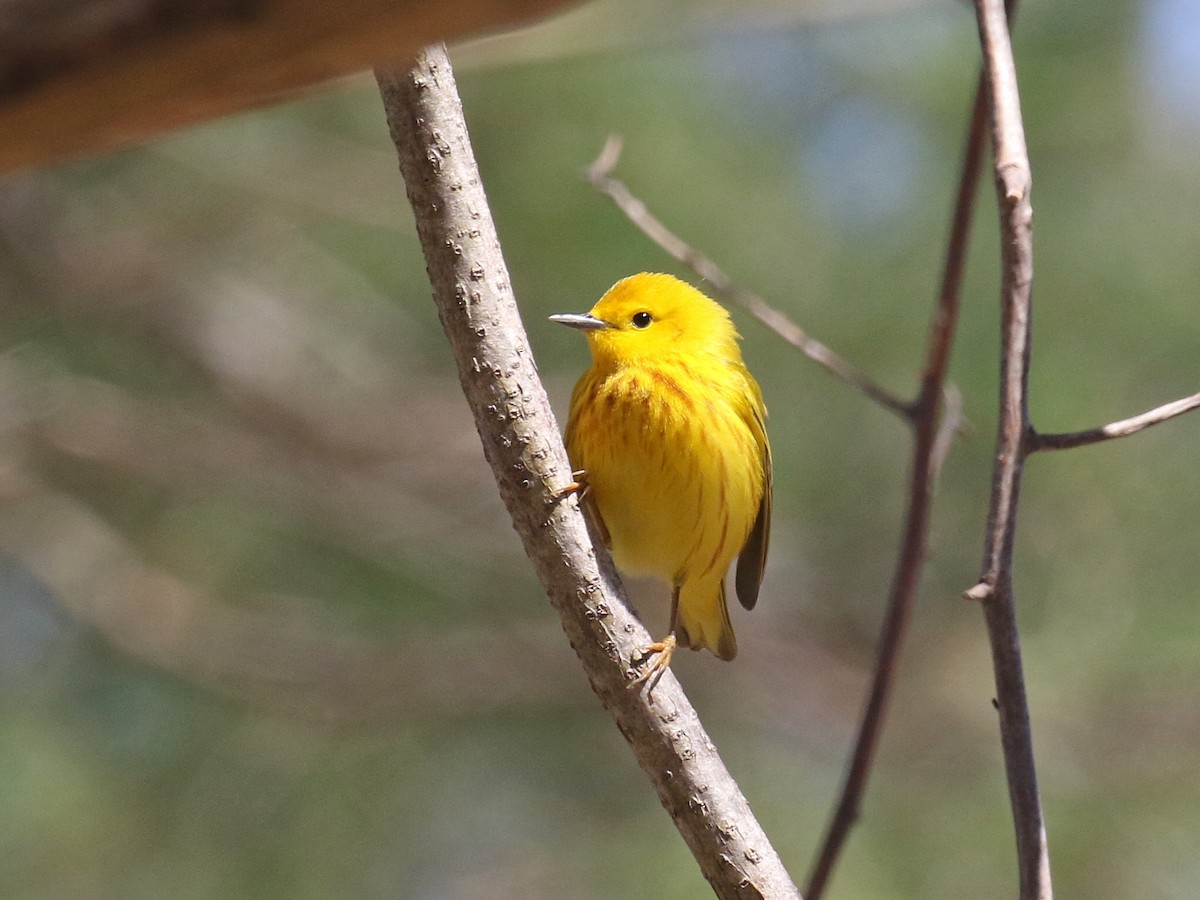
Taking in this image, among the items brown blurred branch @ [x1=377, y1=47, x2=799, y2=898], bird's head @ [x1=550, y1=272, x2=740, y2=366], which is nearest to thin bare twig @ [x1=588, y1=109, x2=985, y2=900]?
brown blurred branch @ [x1=377, y1=47, x2=799, y2=898]

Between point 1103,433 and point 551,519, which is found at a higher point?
point 1103,433

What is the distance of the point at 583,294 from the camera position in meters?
5.33

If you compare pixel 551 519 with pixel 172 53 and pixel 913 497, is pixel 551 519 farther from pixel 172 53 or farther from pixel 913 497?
pixel 172 53

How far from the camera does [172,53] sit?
81cm

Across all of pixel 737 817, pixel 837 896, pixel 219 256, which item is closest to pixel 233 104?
pixel 737 817

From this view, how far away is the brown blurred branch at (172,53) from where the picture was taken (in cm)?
78

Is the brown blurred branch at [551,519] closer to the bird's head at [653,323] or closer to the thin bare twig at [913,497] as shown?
the thin bare twig at [913,497]

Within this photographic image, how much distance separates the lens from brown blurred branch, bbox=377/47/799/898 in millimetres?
1891

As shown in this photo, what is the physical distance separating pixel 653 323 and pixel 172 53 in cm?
267

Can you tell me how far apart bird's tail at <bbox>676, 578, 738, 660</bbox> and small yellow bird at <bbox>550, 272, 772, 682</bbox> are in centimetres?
3

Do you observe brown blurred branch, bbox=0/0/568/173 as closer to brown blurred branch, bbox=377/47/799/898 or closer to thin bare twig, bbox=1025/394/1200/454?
brown blurred branch, bbox=377/47/799/898

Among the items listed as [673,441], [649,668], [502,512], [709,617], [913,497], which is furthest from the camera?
[502,512]

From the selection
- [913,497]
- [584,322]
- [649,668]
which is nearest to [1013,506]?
[649,668]

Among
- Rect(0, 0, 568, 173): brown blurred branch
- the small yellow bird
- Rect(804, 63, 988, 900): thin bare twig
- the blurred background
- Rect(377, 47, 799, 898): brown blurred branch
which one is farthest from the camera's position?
the blurred background
